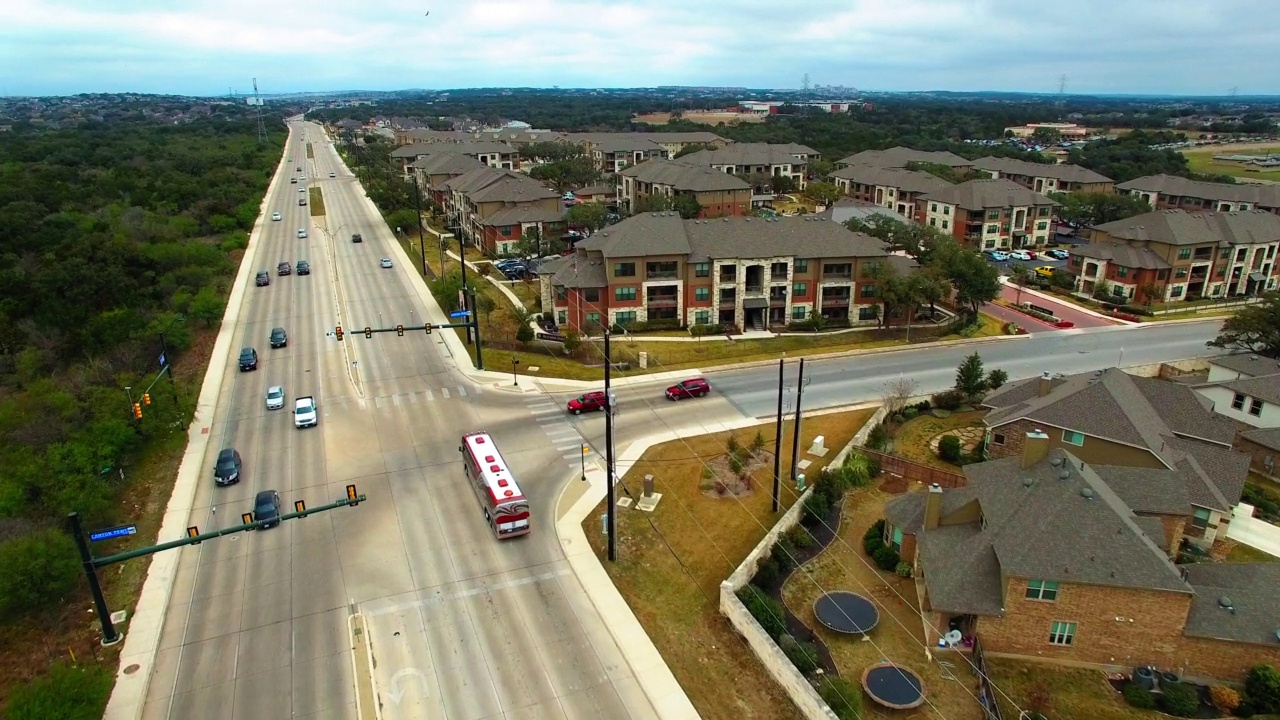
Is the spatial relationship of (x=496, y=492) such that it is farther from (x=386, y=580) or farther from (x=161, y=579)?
(x=161, y=579)

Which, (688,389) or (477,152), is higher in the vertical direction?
(477,152)

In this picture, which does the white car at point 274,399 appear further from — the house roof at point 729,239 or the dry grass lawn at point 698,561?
the house roof at point 729,239

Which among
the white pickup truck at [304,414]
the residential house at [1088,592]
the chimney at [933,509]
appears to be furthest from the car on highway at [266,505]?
the residential house at [1088,592]

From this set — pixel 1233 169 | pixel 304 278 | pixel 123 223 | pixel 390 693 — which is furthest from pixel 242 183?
pixel 1233 169

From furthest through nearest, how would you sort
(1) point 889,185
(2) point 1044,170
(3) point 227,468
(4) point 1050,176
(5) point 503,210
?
(2) point 1044,170
(4) point 1050,176
(1) point 889,185
(5) point 503,210
(3) point 227,468

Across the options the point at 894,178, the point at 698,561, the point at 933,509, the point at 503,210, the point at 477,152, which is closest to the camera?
the point at 933,509

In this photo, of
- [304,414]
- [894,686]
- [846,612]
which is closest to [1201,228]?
[846,612]

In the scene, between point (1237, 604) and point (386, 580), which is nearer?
point (1237, 604)

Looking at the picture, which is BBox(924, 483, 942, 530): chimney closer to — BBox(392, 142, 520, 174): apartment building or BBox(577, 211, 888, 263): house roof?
BBox(577, 211, 888, 263): house roof
